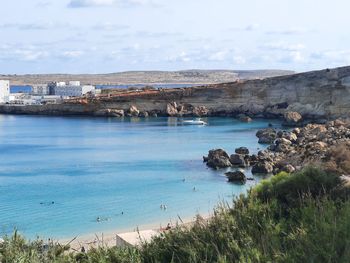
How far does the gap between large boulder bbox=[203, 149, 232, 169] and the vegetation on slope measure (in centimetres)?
2454

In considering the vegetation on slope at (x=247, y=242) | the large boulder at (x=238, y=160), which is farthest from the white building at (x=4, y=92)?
the vegetation on slope at (x=247, y=242)

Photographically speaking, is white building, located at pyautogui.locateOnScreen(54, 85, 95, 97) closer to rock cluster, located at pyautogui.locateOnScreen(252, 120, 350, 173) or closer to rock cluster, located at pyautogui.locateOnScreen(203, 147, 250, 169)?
rock cluster, located at pyautogui.locateOnScreen(252, 120, 350, 173)

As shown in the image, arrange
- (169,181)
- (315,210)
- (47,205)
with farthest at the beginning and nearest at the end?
(169,181) < (47,205) < (315,210)

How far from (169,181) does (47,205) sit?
8317 millimetres

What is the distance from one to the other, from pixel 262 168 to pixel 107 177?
31.0 feet

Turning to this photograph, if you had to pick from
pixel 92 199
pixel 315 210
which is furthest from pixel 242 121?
pixel 315 210

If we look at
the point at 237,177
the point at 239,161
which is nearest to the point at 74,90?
the point at 239,161

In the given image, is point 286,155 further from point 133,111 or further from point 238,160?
point 133,111

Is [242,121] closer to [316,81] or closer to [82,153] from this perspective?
[316,81]

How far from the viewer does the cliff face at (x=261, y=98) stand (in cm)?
7756

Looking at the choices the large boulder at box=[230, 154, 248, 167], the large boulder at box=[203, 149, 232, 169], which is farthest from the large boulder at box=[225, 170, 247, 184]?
the large boulder at box=[230, 154, 248, 167]

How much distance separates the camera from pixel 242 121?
255 ft

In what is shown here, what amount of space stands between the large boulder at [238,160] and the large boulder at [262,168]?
2755 millimetres

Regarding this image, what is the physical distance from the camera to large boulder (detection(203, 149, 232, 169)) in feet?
124
